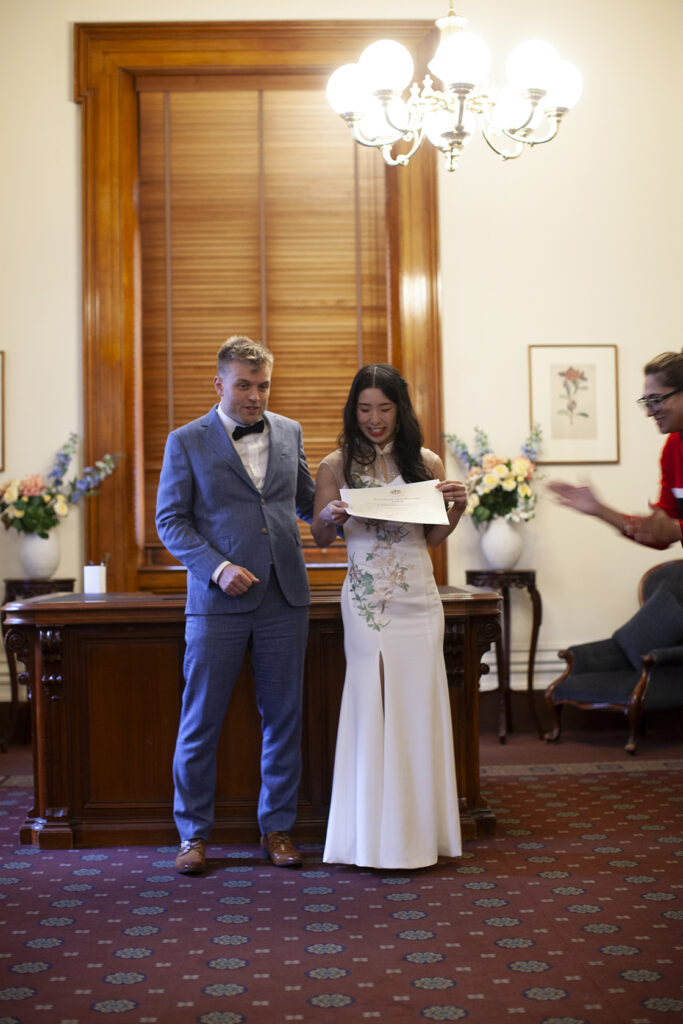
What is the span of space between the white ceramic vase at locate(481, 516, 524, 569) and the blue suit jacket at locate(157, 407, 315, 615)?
266cm

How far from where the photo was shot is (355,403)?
3602mm

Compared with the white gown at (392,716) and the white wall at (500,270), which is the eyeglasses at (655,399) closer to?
the white gown at (392,716)

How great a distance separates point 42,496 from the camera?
613 centimetres

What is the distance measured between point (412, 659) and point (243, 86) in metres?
4.64

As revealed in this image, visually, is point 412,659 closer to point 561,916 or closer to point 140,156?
point 561,916

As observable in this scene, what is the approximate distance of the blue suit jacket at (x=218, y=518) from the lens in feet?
11.8

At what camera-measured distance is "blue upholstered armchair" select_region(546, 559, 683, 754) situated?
5.63m

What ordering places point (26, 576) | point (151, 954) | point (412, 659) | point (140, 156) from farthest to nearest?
1. point (140, 156)
2. point (26, 576)
3. point (412, 659)
4. point (151, 954)

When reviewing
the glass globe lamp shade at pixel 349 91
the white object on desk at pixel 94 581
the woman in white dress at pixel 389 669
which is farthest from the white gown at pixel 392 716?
the glass globe lamp shade at pixel 349 91

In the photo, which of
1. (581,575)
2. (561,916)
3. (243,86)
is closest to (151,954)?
(561,916)

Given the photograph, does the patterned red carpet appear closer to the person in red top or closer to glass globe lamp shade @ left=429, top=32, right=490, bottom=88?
the person in red top

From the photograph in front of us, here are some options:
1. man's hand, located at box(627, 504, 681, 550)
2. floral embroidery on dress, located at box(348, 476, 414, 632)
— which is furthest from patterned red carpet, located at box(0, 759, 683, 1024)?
man's hand, located at box(627, 504, 681, 550)

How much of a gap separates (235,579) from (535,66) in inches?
104

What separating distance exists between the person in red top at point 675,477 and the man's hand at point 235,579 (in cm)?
110
